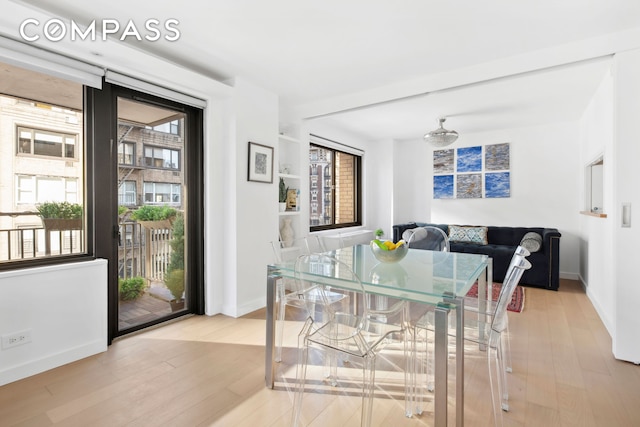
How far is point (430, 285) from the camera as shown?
1707 mm

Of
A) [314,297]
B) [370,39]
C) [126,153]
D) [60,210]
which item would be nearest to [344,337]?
[314,297]

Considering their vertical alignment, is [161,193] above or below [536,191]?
below

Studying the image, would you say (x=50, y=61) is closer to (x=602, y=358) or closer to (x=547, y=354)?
(x=547, y=354)

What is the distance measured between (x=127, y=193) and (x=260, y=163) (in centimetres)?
129

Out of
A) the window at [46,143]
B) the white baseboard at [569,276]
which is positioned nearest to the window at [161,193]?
the window at [46,143]

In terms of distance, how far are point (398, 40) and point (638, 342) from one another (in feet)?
9.23

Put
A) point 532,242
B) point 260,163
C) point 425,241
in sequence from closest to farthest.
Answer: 1. point 260,163
2. point 425,241
3. point 532,242

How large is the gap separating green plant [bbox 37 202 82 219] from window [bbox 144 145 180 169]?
68cm

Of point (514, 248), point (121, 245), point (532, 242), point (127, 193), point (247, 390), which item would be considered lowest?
point (247, 390)

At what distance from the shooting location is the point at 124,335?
9.10 feet

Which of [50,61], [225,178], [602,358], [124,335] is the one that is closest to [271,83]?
[225,178]

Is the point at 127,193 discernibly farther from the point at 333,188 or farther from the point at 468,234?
the point at 468,234

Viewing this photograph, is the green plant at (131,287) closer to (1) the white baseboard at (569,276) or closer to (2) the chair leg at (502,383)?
(2) the chair leg at (502,383)

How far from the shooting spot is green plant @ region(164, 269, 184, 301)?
124 inches
